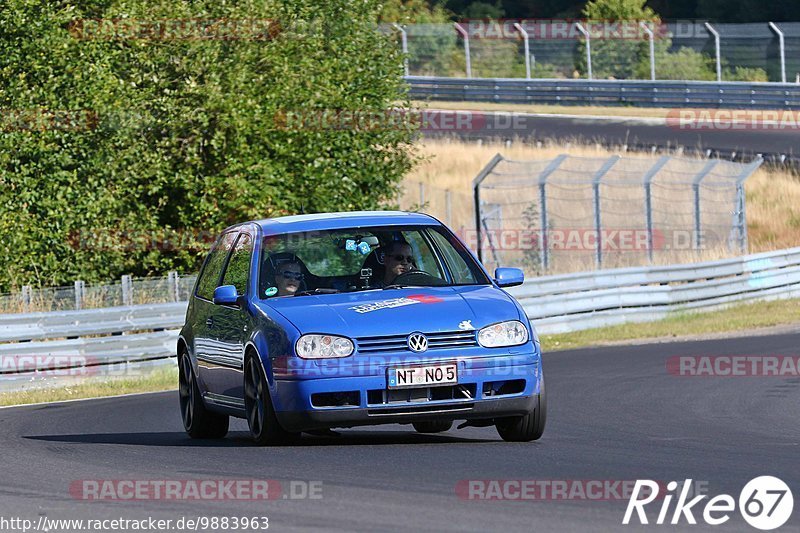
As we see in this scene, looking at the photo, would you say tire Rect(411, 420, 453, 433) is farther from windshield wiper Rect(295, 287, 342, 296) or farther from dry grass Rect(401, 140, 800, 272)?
dry grass Rect(401, 140, 800, 272)

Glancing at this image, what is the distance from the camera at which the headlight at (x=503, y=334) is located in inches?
392

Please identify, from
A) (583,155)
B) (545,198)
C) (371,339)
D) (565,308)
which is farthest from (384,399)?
(583,155)

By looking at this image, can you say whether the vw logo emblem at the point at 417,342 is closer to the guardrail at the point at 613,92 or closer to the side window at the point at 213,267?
the side window at the point at 213,267

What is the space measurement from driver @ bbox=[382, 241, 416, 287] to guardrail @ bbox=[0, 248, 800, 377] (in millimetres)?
8600

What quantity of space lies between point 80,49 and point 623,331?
9183 mm

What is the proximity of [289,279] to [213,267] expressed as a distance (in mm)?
1615

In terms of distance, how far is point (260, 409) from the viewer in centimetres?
1030

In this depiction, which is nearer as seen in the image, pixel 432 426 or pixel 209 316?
pixel 432 426

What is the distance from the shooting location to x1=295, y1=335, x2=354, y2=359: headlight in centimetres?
981

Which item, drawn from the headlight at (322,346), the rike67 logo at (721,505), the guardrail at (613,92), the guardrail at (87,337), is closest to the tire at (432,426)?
the headlight at (322,346)

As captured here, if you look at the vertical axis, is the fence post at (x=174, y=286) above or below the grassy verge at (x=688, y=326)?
above

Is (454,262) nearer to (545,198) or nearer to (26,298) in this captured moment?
(26,298)

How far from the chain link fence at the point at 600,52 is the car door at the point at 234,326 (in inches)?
1503

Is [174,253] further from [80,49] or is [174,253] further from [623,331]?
[623,331]
